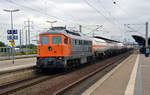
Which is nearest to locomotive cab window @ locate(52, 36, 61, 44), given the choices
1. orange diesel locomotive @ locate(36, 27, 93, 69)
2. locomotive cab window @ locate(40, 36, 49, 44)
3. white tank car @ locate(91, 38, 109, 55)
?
orange diesel locomotive @ locate(36, 27, 93, 69)

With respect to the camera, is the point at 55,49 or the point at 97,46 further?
the point at 97,46

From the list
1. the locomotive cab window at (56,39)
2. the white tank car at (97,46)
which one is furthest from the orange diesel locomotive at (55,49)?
the white tank car at (97,46)

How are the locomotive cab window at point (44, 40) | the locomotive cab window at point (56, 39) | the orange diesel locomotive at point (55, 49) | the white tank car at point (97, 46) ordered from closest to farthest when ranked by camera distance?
1. the orange diesel locomotive at point (55, 49)
2. the locomotive cab window at point (56, 39)
3. the locomotive cab window at point (44, 40)
4. the white tank car at point (97, 46)

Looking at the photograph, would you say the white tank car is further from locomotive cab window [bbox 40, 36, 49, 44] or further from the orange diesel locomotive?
locomotive cab window [bbox 40, 36, 49, 44]

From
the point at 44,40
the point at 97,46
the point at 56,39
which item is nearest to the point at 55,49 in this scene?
the point at 56,39

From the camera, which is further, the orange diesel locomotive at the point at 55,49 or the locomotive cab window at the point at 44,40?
the locomotive cab window at the point at 44,40

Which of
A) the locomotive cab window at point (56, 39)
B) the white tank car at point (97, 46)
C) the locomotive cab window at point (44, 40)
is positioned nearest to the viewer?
the locomotive cab window at point (56, 39)

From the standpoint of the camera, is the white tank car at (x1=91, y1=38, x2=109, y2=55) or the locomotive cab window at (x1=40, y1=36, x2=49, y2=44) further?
the white tank car at (x1=91, y1=38, x2=109, y2=55)

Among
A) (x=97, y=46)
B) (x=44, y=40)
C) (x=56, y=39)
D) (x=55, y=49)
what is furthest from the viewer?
(x=97, y=46)

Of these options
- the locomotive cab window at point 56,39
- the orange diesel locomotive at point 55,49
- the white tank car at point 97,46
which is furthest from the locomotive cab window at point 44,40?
the white tank car at point 97,46

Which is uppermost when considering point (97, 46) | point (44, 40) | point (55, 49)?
point (44, 40)

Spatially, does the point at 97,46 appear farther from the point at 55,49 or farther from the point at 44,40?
the point at 55,49

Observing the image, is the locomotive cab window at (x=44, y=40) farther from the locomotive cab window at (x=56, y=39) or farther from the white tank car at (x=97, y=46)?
the white tank car at (x=97, y=46)

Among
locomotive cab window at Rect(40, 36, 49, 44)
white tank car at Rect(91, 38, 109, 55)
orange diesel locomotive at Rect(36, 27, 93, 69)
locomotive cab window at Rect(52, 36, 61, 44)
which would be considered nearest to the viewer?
orange diesel locomotive at Rect(36, 27, 93, 69)
